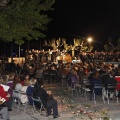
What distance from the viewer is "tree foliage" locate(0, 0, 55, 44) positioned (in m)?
13.9

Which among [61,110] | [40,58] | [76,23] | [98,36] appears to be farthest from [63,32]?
[61,110]

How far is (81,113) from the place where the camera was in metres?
10.5

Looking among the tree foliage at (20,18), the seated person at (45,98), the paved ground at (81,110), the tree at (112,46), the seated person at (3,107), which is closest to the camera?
the seated person at (3,107)

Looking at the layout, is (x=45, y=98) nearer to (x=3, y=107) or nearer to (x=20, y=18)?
(x=3, y=107)

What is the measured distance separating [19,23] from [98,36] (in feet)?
204

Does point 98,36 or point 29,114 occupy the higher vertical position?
point 98,36

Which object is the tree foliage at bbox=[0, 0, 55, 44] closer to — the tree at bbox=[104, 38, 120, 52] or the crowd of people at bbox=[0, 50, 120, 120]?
the crowd of people at bbox=[0, 50, 120, 120]

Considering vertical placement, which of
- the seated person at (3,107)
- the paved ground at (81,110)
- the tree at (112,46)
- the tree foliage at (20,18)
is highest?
the tree at (112,46)

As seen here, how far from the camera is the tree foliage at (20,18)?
13.9 meters

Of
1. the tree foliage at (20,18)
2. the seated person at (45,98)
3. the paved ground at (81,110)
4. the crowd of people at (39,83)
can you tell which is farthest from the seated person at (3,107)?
the tree foliage at (20,18)

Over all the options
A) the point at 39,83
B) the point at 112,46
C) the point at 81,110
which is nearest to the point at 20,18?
the point at 39,83

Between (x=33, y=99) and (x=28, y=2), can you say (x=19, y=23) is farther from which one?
(x=33, y=99)

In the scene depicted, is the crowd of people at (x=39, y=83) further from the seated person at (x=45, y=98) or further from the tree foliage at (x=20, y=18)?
the tree foliage at (x=20, y=18)

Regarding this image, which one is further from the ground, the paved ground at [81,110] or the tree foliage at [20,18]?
the tree foliage at [20,18]
